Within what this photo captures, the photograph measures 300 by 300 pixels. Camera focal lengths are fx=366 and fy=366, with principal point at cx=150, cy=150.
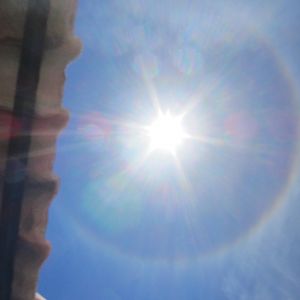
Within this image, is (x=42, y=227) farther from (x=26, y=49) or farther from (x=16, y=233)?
(x=26, y=49)

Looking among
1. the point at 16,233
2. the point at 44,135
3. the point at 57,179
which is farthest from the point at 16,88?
the point at 16,233

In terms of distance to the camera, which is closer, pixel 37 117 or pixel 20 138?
pixel 20 138

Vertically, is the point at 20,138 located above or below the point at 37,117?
below
